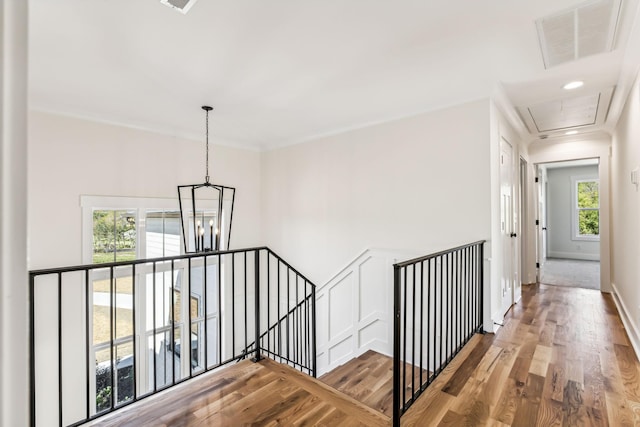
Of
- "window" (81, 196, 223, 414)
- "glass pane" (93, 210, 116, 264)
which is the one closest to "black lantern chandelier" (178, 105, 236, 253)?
"window" (81, 196, 223, 414)

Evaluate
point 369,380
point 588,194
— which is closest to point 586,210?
point 588,194

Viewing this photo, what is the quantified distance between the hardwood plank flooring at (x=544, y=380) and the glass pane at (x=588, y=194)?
5708 mm

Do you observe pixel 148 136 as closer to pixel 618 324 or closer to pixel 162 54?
pixel 162 54

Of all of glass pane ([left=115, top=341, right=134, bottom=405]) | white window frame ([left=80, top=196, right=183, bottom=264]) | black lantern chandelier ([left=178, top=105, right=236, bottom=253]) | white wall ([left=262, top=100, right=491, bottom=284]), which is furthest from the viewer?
black lantern chandelier ([left=178, top=105, right=236, bottom=253])

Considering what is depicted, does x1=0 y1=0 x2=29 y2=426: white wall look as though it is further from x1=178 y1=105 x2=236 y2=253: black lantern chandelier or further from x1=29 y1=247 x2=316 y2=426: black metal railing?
x1=178 y1=105 x2=236 y2=253: black lantern chandelier

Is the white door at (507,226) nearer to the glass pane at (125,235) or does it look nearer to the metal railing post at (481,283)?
the metal railing post at (481,283)

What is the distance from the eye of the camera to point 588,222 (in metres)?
7.76

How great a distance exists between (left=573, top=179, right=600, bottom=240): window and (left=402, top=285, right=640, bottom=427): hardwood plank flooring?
5579mm

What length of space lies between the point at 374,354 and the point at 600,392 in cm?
206

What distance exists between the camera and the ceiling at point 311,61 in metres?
1.92

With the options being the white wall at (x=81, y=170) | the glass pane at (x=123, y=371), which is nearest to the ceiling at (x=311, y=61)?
the white wall at (x=81, y=170)

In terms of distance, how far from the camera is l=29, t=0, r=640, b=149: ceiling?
1921mm

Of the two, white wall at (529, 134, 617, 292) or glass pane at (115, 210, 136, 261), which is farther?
white wall at (529, 134, 617, 292)

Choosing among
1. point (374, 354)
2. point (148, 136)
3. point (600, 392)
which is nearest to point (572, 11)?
point (600, 392)
